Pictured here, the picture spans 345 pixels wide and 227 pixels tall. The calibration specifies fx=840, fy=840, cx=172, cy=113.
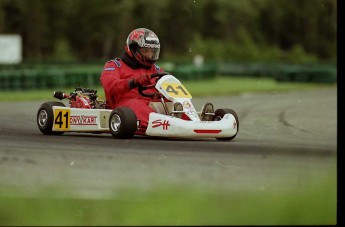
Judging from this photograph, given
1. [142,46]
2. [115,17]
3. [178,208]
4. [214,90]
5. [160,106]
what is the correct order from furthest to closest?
[214,90]
[160,106]
[142,46]
[115,17]
[178,208]

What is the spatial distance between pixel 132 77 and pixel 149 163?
3335 mm

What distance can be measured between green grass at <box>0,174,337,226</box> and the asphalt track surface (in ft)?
0.37

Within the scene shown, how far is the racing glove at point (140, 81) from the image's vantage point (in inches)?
359

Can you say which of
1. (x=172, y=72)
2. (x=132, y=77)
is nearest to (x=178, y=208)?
(x=132, y=77)

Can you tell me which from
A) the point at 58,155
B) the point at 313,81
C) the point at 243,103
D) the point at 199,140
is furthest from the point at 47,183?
A: the point at 313,81

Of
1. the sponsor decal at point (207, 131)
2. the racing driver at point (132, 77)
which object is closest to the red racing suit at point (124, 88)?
the racing driver at point (132, 77)

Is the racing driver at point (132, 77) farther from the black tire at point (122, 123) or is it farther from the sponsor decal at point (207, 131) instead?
the sponsor decal at point (207, 131)

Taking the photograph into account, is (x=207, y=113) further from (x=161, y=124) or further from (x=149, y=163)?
(x=149, y=163)

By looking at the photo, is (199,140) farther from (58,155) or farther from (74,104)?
(58,155)

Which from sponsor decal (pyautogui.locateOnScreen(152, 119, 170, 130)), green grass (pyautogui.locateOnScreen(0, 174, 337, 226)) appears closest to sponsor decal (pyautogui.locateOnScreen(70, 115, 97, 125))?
sponsor decal (pyautogui.locateOnScreen(152, 119, 170, 130))

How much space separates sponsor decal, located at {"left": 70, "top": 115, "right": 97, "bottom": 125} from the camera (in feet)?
31.1

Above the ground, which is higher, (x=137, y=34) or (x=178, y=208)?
(x=137, y=34)

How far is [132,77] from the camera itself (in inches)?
374

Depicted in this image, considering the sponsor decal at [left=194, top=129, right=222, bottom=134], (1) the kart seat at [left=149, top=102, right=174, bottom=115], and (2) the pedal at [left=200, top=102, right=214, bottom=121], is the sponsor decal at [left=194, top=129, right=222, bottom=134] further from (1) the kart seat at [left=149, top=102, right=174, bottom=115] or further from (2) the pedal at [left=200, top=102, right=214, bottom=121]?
(1) the kart seat at [left=149, top=102, right=174, bottom=115]
